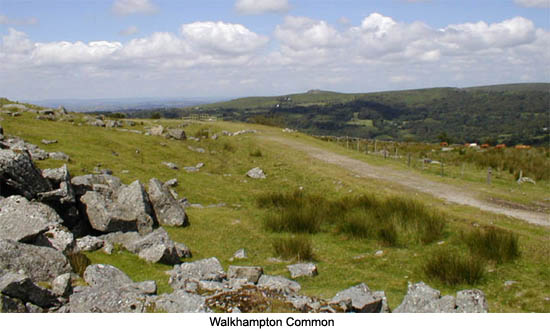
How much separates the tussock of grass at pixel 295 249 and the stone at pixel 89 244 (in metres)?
4.63

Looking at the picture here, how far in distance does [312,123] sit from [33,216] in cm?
14938

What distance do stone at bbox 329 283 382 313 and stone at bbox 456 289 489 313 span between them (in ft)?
4.21

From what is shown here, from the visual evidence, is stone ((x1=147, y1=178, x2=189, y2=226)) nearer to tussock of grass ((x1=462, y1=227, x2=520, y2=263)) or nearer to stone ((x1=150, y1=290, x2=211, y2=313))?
stone ((x1=150, y1=290, x2=211, y2=313))

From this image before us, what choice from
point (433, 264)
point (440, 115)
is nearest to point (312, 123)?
point (440, 115)

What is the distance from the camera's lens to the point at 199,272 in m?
9.26

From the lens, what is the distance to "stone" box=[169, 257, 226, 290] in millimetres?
8406

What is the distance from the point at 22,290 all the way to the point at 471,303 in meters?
6.94

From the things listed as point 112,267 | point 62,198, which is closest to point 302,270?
point 112,267

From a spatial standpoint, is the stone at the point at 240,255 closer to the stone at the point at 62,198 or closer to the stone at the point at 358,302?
the stone at the point at 358,302

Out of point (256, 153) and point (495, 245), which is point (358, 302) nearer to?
point (495, 245)

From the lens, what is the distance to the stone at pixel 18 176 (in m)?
10.9

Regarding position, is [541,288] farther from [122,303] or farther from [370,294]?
[122,303]

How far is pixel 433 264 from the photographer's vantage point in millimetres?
Answer: 9297

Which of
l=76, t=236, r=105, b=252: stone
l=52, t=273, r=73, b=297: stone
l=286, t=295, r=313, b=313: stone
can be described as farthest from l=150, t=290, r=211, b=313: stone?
l=76, t=236, r=105, b=252: stone
